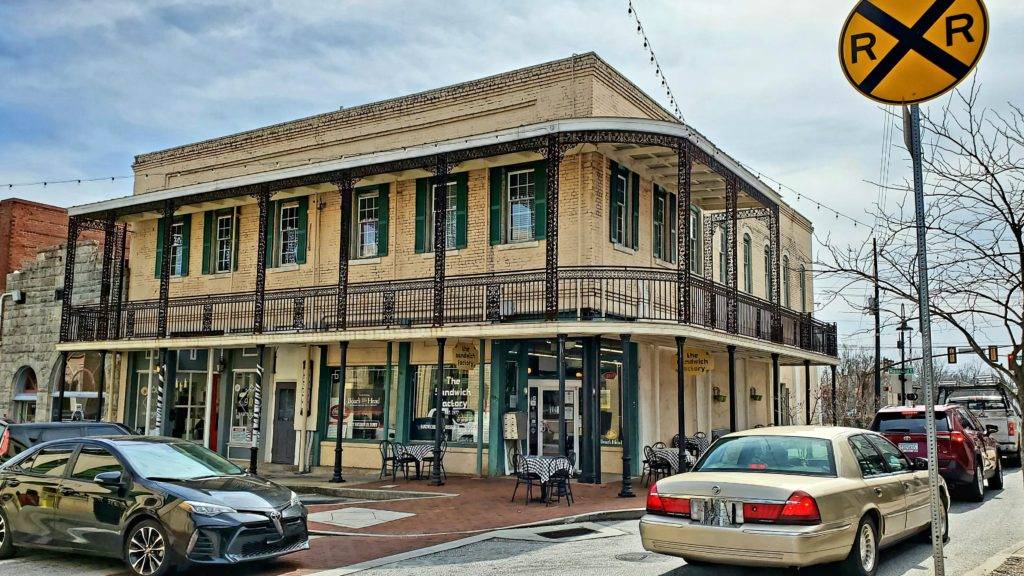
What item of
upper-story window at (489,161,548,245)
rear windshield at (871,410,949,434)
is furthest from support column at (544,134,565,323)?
rear windshield at (871,410,949,434)

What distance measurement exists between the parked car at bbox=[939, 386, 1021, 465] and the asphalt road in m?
12.3

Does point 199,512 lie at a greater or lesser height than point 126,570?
greater

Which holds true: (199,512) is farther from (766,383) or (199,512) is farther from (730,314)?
(766,383)

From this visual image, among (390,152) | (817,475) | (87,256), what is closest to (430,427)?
(390,152)

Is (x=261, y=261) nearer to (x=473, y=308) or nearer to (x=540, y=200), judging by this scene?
(x=473, y=308)

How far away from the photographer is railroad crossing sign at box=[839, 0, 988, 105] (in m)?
5.97

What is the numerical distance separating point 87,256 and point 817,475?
24874 mm

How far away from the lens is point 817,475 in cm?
806

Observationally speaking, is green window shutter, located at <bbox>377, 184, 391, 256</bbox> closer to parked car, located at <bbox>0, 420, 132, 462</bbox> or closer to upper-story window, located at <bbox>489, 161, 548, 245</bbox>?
upper-story window, located at <bbox>489, 161, 548, 245</bbox>

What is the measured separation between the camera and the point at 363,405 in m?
20.3

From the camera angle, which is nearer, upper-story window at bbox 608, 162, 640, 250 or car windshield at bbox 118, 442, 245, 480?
car windshield at bbox 118, 442, 245, 480

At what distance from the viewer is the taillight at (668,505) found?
789cm

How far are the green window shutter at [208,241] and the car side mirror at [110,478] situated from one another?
15.5 metres

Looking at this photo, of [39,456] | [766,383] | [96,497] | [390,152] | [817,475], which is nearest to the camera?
[817,475]
